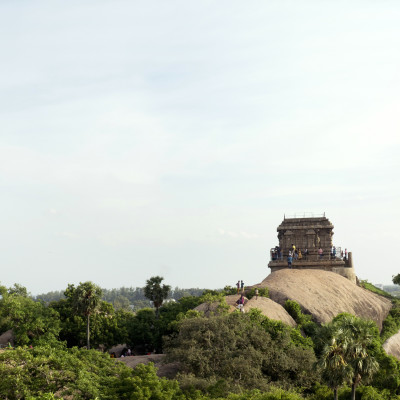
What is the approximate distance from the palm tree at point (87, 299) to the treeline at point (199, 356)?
112 mm

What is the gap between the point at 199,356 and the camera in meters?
47.6

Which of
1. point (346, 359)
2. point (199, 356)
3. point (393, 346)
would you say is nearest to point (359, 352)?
point (346, 359)

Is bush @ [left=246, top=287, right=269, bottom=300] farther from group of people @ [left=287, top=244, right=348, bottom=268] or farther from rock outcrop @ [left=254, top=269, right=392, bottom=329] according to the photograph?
group of people @ [left=287, top=244, right=348, bottom=268]

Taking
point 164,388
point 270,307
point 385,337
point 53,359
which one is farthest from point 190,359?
point 385,337

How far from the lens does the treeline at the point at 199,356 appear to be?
1578 inches

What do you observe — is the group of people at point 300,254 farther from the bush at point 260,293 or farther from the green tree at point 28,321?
the green tree at point 28,321

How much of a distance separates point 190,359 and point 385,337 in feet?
110

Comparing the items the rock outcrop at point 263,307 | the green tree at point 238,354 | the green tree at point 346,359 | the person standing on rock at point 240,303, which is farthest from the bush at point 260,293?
the green tree at point 346,359

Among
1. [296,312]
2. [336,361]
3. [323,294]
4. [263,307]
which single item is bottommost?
[336,361]

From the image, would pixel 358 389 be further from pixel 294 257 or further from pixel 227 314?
pixel 294 257

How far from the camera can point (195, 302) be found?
70.6 m

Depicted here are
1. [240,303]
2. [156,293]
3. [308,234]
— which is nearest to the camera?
[240,303]

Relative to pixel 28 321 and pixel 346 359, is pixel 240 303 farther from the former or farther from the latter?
pixel 28 321

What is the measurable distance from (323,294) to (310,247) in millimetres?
16600
